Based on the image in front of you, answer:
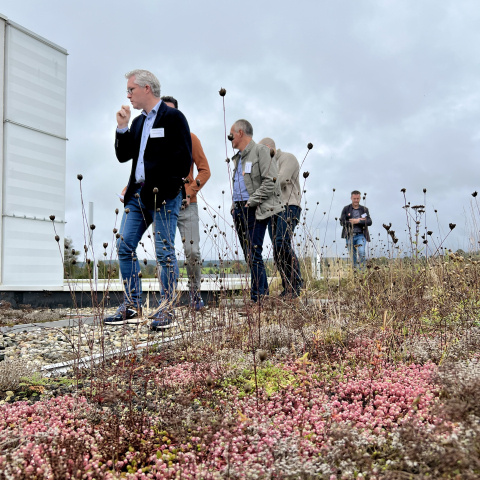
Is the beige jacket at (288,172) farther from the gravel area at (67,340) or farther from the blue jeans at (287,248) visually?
the gravel area at (67,340)

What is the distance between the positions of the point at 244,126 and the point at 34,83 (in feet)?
22.0

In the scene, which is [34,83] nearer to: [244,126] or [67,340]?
[244,126]

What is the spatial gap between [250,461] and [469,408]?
0.83m

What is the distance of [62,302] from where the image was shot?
26.5 feet

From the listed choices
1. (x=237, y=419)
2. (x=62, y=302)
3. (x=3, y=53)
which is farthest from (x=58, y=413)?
(x=3, y=53)

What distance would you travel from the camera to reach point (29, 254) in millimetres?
9469

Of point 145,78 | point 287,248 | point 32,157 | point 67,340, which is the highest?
point 32,157

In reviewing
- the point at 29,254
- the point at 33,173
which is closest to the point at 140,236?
the point at 29,254

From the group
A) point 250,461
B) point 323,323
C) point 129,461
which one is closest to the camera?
point 250,461

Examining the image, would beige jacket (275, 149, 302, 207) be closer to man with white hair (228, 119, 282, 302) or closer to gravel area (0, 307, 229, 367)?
man with white hair (228, 119, 282, 302)

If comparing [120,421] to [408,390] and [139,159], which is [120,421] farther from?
[139,159]

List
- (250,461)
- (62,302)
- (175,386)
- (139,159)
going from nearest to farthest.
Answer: (250,461) < (175,386) < (139,159) < (62,302)

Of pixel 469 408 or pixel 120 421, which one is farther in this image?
pixel 120 421

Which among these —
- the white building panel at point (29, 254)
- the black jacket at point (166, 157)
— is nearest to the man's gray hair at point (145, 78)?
the black jacket at point (166, 157)
